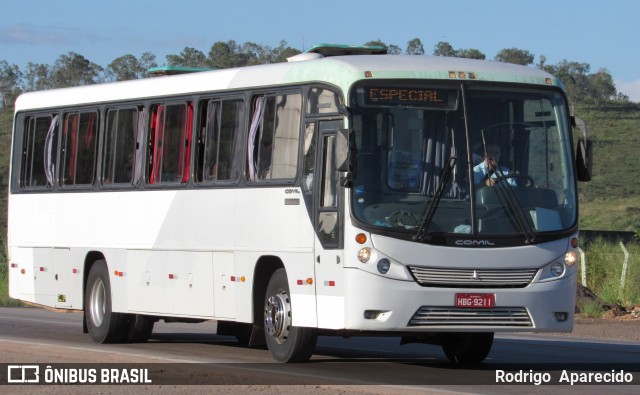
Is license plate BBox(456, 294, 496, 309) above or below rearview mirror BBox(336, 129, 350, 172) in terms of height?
below

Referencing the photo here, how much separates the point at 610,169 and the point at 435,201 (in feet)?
240

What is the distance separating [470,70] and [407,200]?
5.61 feet

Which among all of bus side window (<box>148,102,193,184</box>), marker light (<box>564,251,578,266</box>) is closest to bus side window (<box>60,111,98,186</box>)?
bus side window (<box>148,102,193,184</box>)

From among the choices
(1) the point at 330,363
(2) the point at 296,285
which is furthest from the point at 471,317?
(1) the point at 330,363

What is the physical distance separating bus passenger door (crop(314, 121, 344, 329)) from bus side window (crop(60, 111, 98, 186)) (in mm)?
5865

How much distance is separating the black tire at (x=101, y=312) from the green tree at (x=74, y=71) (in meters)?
93.3

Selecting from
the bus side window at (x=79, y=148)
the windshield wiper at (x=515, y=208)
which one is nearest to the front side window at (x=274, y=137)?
the windshield wiper at (x=515, y=208)

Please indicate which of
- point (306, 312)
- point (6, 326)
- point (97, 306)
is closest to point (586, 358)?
point (306, 312)

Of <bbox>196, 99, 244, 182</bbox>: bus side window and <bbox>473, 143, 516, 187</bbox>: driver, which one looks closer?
<bbox>473, 143, 516, 187</bbox>: driver

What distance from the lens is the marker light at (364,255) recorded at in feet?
46.3

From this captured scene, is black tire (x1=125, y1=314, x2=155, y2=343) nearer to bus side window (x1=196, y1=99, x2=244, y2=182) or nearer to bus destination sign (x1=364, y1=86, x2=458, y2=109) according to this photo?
bus side window (x1=196, y1=99, x2=244, y2=182)

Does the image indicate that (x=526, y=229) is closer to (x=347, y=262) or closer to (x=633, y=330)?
(x=347, y=262)

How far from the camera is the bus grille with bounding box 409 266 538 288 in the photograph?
14.1 meters

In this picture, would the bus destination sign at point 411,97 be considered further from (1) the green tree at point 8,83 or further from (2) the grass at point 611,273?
(1) the green tree at point 8,83
